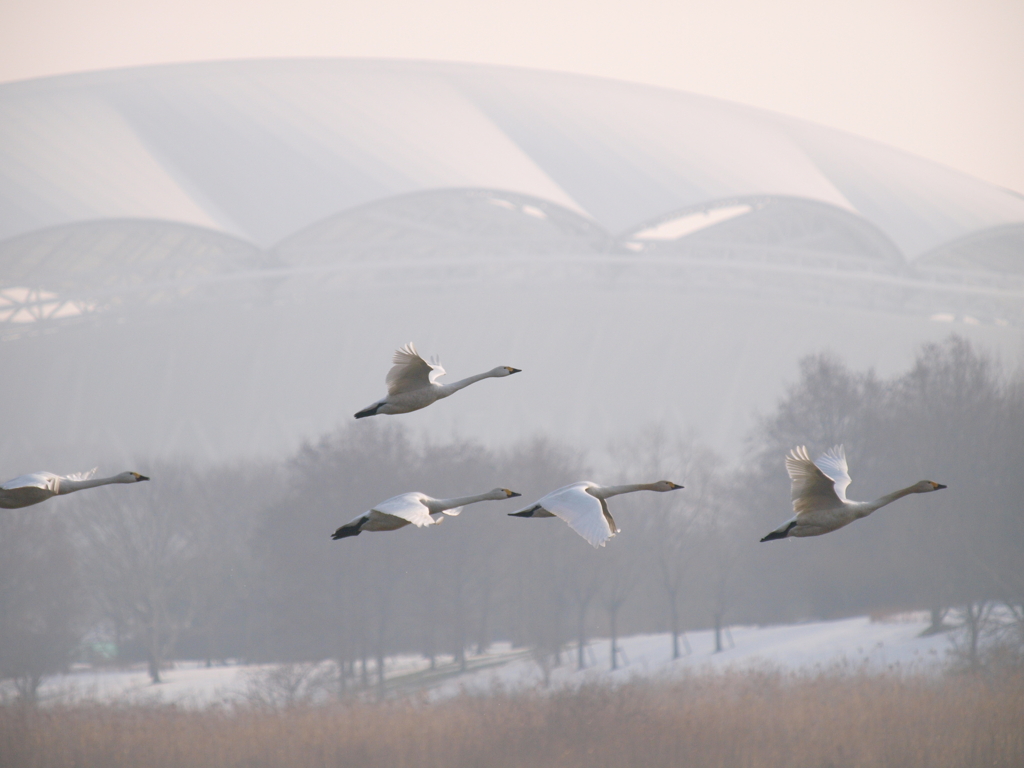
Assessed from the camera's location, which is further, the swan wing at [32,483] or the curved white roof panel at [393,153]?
the curved white roof panel at [393,153]

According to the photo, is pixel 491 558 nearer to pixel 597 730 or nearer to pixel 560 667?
pixel 560 667

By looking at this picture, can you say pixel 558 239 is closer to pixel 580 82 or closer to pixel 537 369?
pixel 537 369

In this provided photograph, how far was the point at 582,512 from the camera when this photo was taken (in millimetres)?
11227

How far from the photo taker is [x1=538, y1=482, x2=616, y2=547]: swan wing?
10.6 m

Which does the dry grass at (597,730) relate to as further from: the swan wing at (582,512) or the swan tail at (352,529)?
the swan tail at (352,529)

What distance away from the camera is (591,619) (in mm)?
44188

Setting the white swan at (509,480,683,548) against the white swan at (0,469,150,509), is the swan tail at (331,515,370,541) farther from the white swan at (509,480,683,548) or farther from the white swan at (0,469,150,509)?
the white swan at (0,469,150,509)

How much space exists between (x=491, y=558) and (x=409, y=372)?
31.9m

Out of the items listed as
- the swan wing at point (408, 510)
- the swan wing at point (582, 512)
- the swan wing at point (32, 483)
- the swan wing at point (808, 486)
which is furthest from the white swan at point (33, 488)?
the swan wing at point (808, 486)

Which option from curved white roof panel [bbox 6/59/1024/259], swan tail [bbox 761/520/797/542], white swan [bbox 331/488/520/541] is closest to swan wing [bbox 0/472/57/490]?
white swan [bbox 331/488/520/541]

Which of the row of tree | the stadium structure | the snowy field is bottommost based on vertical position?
the snowy field

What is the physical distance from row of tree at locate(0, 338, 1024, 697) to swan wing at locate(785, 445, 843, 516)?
29.2 m

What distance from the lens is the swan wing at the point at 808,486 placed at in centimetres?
1148

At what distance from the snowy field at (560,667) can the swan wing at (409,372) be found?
959 inches
